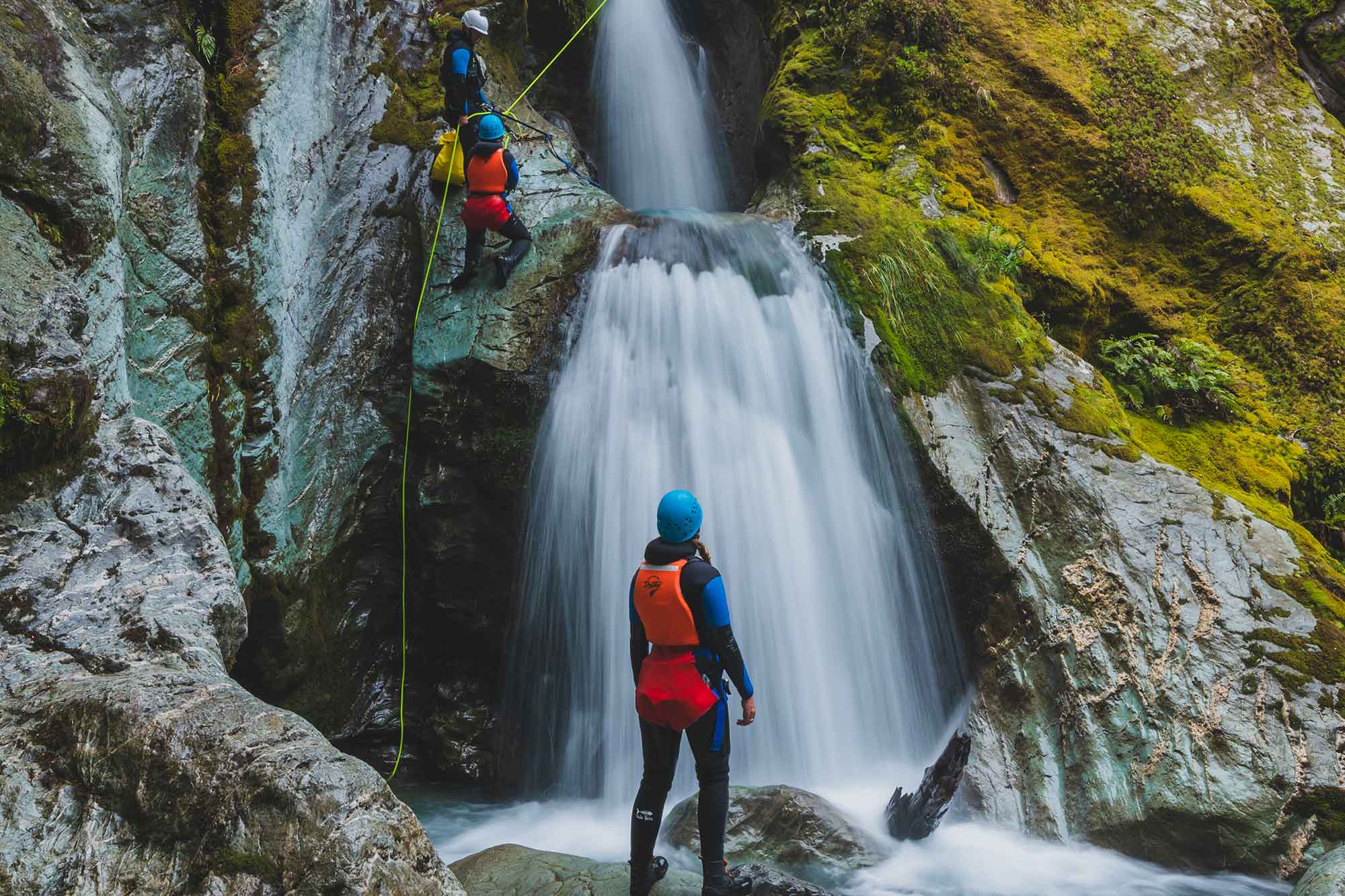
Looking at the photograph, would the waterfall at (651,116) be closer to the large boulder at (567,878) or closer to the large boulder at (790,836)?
the large boulder at (790,836)

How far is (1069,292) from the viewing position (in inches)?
328

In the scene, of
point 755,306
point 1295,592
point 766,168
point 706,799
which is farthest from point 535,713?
point 766,168

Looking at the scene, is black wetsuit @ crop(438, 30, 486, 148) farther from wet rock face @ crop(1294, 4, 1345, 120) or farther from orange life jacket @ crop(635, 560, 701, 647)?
wet rock face @ crop(1294, 4, 1345, 120)

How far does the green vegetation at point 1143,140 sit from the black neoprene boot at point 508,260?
631cm

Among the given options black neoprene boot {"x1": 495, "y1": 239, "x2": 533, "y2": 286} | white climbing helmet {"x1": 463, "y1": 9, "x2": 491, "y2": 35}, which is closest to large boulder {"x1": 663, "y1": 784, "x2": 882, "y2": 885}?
black neoprene boot {"x1": 495, "y1": 239, "x2": 533, "y2": 286}

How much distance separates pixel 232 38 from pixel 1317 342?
1009 centimetres

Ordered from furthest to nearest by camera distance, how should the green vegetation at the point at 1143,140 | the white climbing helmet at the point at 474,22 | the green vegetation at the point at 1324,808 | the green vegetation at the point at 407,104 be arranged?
the green vegetation at the point at 1143,140
the green vegetation at the point at 407,104
the white climbing helmet at the point at 474,22
the green vegetation at the point at 1324,808

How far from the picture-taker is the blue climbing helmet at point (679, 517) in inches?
150

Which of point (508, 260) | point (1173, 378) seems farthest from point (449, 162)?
point (1173, 378)

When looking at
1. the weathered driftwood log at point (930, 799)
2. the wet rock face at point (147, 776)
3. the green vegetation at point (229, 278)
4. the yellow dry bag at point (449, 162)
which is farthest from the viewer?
the yellow dry bag at point (449, 162)

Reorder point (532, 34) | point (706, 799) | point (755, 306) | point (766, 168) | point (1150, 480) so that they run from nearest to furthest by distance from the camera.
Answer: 1. point (706, 799)
2. point (1150, 480)
3. point (755, 306)
4. point (766, 168)
5. point (532, 34)

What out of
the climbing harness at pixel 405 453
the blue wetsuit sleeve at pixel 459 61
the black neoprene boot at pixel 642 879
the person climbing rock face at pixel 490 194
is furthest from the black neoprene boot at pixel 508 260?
the black neoprene boot at pixel 642 879

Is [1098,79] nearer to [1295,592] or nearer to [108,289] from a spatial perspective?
[1295,592]

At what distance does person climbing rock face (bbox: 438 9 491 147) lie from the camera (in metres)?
6.84
